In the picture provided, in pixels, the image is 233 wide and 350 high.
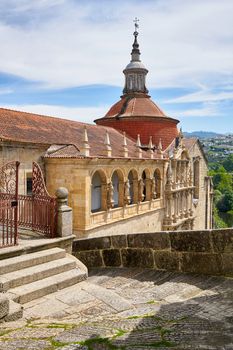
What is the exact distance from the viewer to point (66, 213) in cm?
739

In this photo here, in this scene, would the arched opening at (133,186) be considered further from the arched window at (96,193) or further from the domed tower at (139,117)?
the domed tower at (139,117)

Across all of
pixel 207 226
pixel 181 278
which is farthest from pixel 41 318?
pixel 207 226

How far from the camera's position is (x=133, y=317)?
421cm

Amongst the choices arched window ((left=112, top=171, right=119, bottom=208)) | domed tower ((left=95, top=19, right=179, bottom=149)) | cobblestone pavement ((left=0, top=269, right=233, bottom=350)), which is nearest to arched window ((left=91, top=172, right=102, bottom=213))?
arched window ((left=112, top=171, right=119, bottom=208))

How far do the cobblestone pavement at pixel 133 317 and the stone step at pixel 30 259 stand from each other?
0.76m

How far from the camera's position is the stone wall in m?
6.07

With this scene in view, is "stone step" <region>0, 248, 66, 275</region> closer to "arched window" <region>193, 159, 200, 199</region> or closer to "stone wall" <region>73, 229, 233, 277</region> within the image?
"stone wall" <region>73, 229, 233, 277</region>

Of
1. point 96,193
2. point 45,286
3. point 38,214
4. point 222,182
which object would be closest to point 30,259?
point 45,286

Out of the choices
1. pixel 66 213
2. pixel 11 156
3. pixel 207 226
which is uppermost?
pixel 11 156

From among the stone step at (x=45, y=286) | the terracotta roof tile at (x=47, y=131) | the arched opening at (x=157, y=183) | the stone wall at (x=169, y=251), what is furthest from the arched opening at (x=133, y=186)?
the stone step at (x=45, y=286)

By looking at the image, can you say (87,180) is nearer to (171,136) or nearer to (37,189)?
(37,189)

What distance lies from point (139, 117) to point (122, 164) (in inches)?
372

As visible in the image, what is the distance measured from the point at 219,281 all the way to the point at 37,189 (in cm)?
449

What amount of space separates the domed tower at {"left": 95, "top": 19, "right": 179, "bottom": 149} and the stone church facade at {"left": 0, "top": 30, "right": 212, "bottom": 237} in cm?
8
